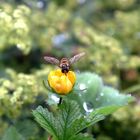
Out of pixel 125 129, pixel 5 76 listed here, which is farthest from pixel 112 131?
pixel 5 76

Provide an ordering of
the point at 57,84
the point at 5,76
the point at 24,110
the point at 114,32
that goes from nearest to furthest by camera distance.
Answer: the point at 57,84 < the point at 24,110 < the point at 5,76 < the point at 114,32

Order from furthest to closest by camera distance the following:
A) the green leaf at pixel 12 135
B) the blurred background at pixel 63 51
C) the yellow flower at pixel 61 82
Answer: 1. the blurred background at pixel 63 51
2. the green leaf at pixel 12 135
3. the yellow flower at pixel 61 82

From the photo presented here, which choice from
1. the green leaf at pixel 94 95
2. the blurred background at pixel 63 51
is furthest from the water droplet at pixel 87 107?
the blurred background at pixel 63 51

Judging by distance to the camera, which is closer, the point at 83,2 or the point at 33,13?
the point at 33,13

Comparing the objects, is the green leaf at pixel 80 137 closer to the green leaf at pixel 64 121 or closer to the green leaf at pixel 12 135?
the green leaf at pixel 64 121

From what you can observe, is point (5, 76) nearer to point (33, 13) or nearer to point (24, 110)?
point (24, 110)

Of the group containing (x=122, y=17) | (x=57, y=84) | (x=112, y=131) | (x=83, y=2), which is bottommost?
(x=57, y=84)
